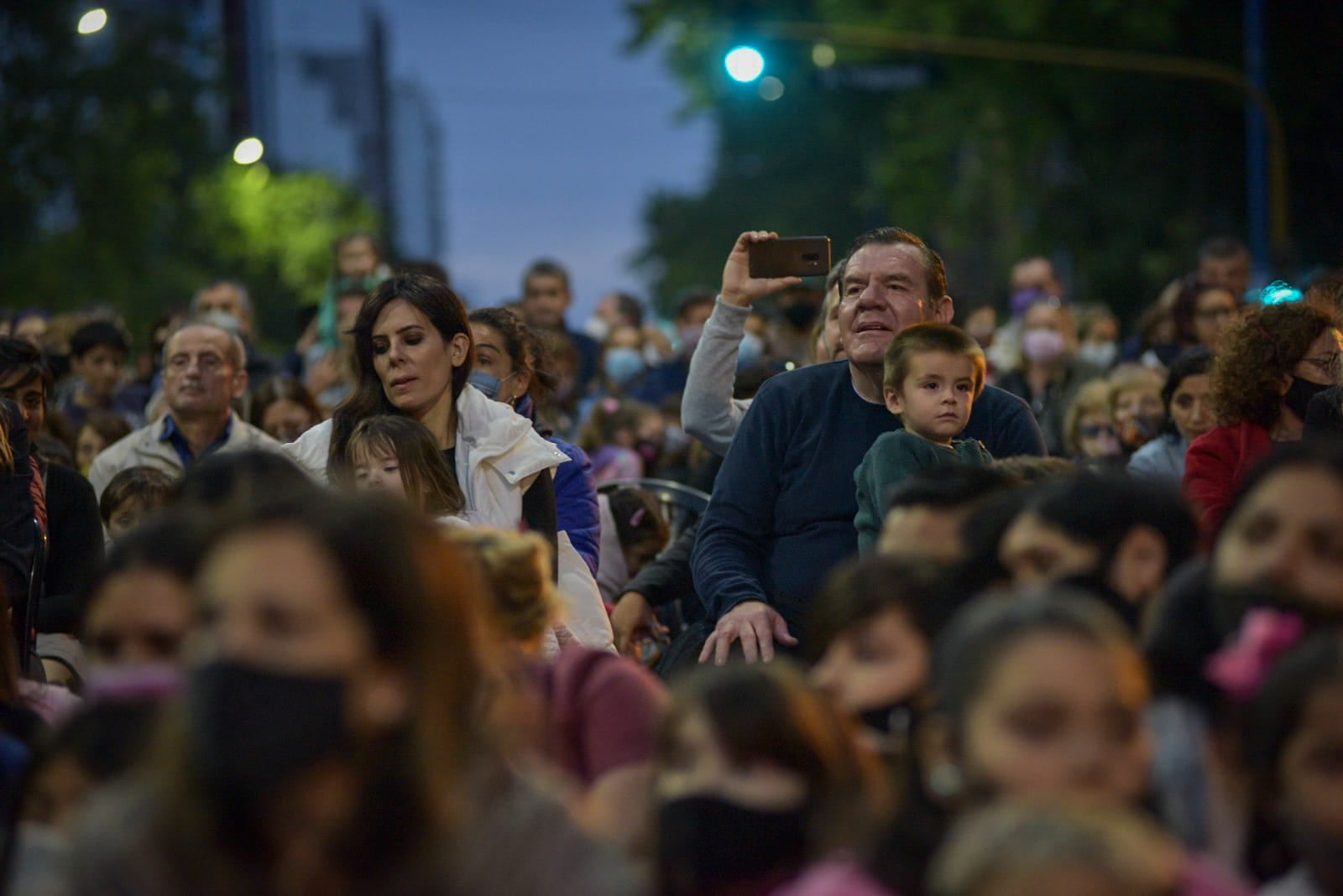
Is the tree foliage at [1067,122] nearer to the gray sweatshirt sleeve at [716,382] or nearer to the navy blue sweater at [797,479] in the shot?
the gray sweatshirt sleeve at [716,382]

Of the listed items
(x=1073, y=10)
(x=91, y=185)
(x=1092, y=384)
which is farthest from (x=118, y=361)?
(x=91, y=185)

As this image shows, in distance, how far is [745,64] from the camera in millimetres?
18578

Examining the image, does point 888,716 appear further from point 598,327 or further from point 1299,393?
point 598,327

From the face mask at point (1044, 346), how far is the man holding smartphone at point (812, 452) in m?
5.59

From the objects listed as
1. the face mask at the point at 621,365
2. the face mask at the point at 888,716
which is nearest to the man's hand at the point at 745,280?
the face mask at the point at 888,716

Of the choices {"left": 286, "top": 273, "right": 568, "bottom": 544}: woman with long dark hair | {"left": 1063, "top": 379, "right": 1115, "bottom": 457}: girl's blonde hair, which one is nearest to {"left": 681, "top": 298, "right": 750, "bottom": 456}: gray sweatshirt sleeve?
{"left": 286, "top": 273, "right": 568, "bottom": 544}: woman with long dark hair

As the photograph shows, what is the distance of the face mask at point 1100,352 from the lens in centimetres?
1384

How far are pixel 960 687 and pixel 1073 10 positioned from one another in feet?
82.8

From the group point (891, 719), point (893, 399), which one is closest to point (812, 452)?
point (893, 399)

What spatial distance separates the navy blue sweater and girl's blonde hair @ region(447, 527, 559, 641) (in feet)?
6.82

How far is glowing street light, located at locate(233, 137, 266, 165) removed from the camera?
63.0 ft

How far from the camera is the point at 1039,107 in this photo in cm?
2998

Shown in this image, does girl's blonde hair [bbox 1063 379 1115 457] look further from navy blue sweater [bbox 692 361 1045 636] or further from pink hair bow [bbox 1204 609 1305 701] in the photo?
pink hair bow [bbox 1204 609 1305 701]

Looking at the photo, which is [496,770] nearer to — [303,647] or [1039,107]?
[303,647]
